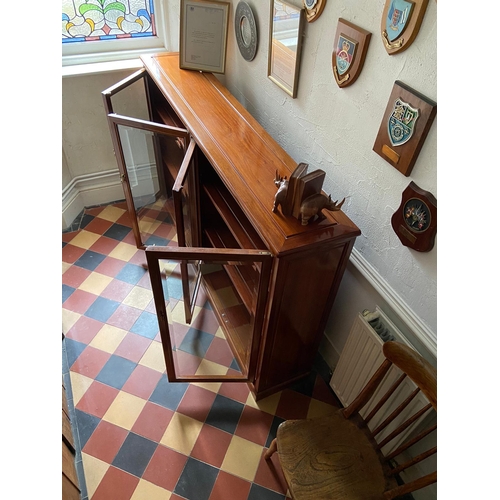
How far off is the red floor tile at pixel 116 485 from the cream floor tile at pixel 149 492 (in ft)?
0.07

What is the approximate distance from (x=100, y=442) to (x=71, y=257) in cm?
132

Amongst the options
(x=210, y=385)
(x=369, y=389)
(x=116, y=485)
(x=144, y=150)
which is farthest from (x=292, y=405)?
(x=144, y=150)

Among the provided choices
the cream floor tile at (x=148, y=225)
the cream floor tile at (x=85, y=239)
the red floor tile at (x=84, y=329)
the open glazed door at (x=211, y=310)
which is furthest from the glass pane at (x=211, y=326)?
the cream floor tile at (x=85, y=239)

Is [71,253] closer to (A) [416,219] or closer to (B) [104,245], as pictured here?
(B) [104,245]

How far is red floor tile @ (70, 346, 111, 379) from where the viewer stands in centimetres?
210

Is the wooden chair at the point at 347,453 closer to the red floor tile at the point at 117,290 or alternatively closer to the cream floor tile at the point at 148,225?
the red floor tile at the point at 117,290

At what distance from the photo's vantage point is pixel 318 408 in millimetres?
2021

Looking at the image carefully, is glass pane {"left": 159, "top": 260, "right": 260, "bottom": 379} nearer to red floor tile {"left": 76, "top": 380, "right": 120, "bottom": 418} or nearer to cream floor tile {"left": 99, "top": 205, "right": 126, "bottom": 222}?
red floor tile {"left": 76, "top": 380, "right": 120, "bottom": 418}

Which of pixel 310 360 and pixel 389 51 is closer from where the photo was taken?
pixel 389 51

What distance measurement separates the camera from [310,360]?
6.47 ft

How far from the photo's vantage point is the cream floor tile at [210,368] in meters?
2.10

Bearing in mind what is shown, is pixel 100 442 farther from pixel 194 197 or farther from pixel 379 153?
pixel 379 153

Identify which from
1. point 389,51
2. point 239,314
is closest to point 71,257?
point 239,314

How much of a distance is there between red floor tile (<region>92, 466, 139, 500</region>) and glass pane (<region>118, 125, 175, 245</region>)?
4.79 feet
